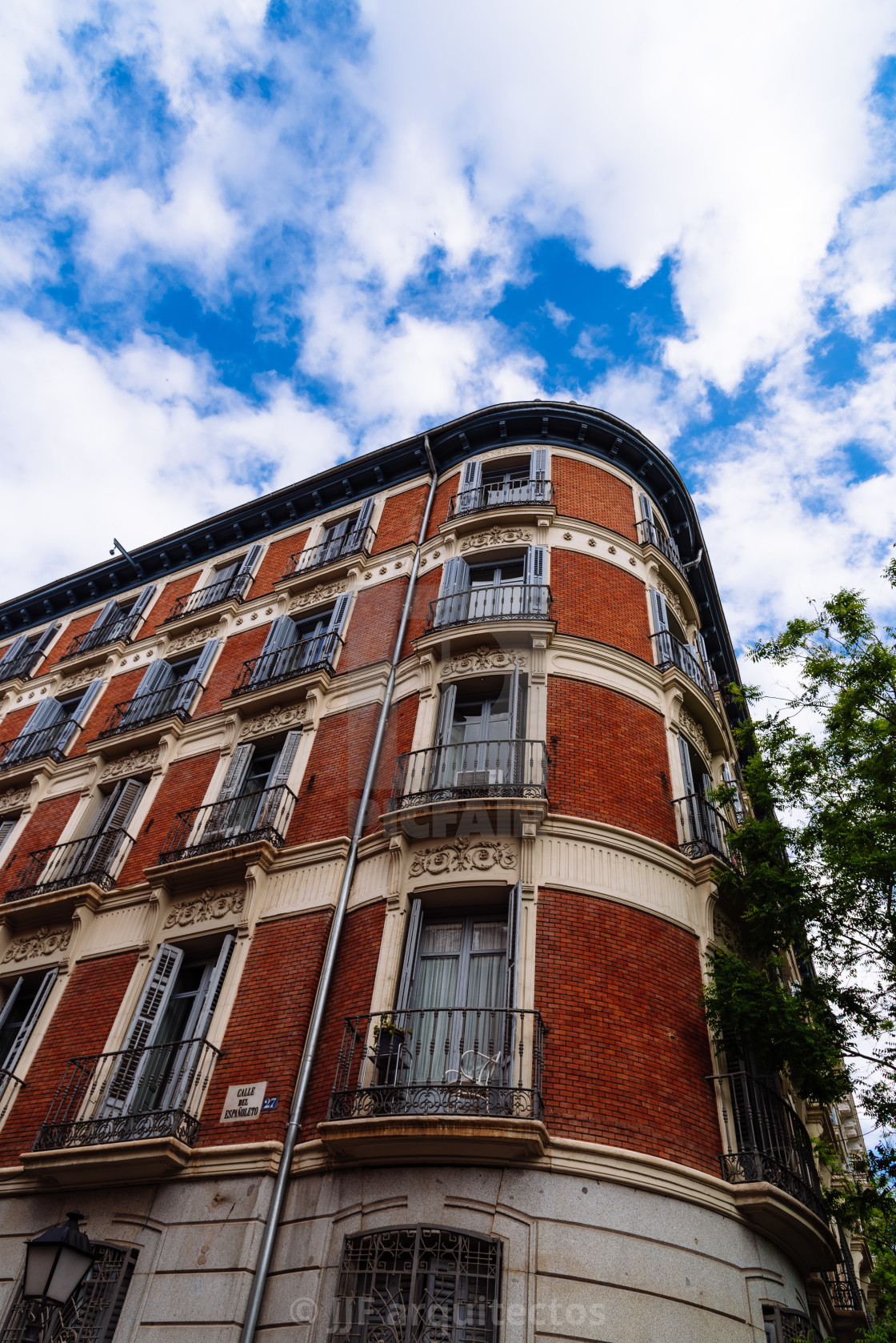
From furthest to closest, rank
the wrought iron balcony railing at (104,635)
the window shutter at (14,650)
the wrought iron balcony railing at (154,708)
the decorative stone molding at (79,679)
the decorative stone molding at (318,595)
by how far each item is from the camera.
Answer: the window shutter at (14,650) → the wrought iron balcony railing at (104,635) → the decorative stone molding at (79,679) → the decorative stone molding at (318,595) → the wrought iron balcony railing at (154,708)

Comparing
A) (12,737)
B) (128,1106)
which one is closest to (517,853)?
(128,1106)

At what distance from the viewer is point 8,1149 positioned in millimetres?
12922

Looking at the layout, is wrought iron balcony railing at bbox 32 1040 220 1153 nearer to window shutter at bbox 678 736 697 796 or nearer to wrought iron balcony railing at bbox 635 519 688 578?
window shutter at bbox 678 736 697 796

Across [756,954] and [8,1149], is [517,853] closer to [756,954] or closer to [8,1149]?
[756,954]

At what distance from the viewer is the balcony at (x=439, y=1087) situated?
9281mm

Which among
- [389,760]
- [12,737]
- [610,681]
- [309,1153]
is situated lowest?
[309,1153]

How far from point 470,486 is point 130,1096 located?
1354 cm

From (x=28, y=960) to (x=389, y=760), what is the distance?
25.2 ft

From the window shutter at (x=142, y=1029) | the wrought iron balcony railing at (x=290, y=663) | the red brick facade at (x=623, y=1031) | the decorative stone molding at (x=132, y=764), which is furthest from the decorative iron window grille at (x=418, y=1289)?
the decorative stone molding at (x=132, y=764)

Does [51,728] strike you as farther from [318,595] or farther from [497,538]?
[497,538]

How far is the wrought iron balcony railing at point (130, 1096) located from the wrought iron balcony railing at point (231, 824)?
10.5 ft

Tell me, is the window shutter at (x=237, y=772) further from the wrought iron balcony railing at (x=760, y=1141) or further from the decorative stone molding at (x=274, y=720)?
the wrought iron balcony railing at (x=760, y=1141)

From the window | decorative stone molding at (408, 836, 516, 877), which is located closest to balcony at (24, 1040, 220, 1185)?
decorative stone molding at (408, 836, 516, 877)

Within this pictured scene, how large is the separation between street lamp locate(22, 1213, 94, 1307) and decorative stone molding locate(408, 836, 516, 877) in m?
5.72
